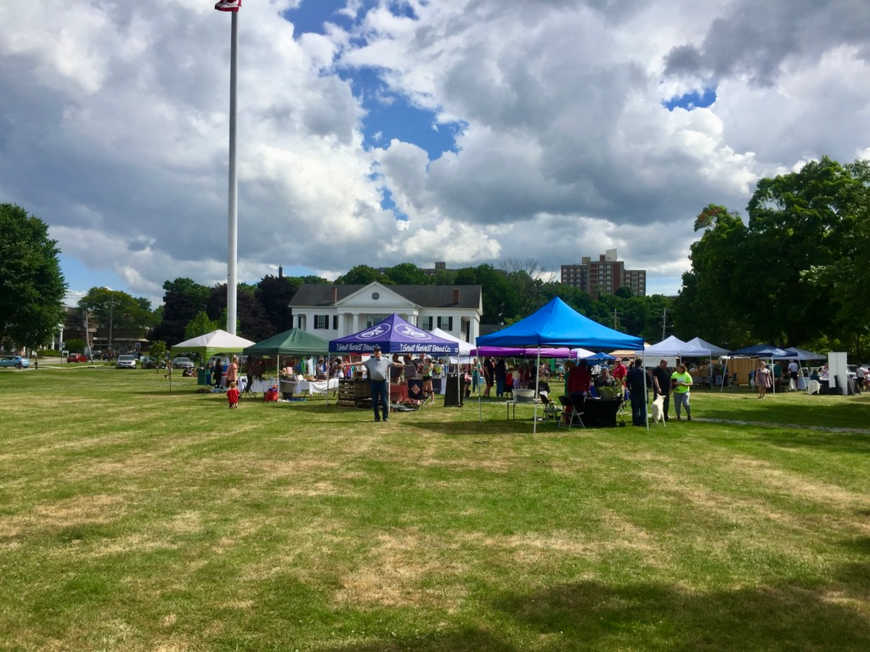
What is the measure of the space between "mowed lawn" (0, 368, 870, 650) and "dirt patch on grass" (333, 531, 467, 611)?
25 millimetres

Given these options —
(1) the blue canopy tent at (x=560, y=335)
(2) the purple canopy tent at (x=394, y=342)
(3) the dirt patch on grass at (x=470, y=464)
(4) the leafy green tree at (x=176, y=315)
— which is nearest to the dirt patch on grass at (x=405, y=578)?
(3) the dirt patch on grass at (x=470, y=464)

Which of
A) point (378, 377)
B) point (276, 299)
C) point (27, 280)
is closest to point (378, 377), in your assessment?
point (378, 377)

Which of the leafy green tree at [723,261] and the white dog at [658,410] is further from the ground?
the leafy green tree at [723,261]

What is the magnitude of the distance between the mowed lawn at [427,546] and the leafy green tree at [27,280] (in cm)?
3798

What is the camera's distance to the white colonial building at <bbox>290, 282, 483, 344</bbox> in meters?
75.9

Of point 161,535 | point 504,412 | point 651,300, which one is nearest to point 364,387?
point 504,412

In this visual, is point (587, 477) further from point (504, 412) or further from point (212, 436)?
point (504, 412)

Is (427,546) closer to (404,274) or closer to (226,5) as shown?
(226,5)

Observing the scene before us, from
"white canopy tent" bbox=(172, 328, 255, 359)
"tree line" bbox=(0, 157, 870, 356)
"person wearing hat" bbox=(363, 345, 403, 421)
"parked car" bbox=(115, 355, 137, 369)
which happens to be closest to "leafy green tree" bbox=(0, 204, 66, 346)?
"tree line" bbox=(0, 157, 870, 356)

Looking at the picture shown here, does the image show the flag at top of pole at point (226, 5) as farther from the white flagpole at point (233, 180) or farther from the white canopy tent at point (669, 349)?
the white canopy tent at point (669, 349)

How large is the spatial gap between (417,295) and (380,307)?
776 cm

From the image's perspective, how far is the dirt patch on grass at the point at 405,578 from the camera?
15.1 feet

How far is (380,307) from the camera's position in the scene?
249 ft

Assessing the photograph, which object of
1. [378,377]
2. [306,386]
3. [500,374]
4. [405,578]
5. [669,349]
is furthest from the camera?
[669,349]
